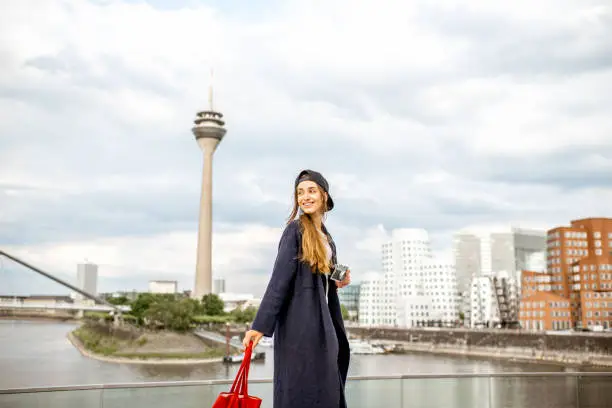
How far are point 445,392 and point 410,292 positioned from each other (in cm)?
4550

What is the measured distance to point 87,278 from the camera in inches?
2112

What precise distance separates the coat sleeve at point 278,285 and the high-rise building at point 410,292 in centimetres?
4392

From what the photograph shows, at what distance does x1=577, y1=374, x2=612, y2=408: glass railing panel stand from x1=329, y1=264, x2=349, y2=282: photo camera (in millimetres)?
2280

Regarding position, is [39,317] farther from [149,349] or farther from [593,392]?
[593,392]

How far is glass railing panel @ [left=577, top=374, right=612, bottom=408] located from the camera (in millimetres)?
3240

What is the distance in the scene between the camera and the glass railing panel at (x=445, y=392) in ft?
9.75

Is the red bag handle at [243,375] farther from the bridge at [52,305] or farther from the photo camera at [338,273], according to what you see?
the bridge at [52,305]

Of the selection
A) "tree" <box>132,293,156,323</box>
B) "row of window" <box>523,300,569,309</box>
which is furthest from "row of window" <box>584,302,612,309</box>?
"tree" <box>132,293,156,323</box>

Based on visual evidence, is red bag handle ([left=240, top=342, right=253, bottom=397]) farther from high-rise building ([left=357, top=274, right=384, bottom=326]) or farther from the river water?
high-rise building ([left=357, top=274, right=384, bottom=326])

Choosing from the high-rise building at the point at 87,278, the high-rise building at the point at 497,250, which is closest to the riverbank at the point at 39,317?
the high-rise building at the point at 87,278

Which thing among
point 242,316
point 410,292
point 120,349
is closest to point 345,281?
point 120,349

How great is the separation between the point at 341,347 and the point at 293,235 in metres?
0.34

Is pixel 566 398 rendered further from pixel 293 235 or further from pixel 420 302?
pixel 420 302

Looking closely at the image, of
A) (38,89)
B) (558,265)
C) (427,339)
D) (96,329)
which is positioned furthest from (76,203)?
(558,265)
